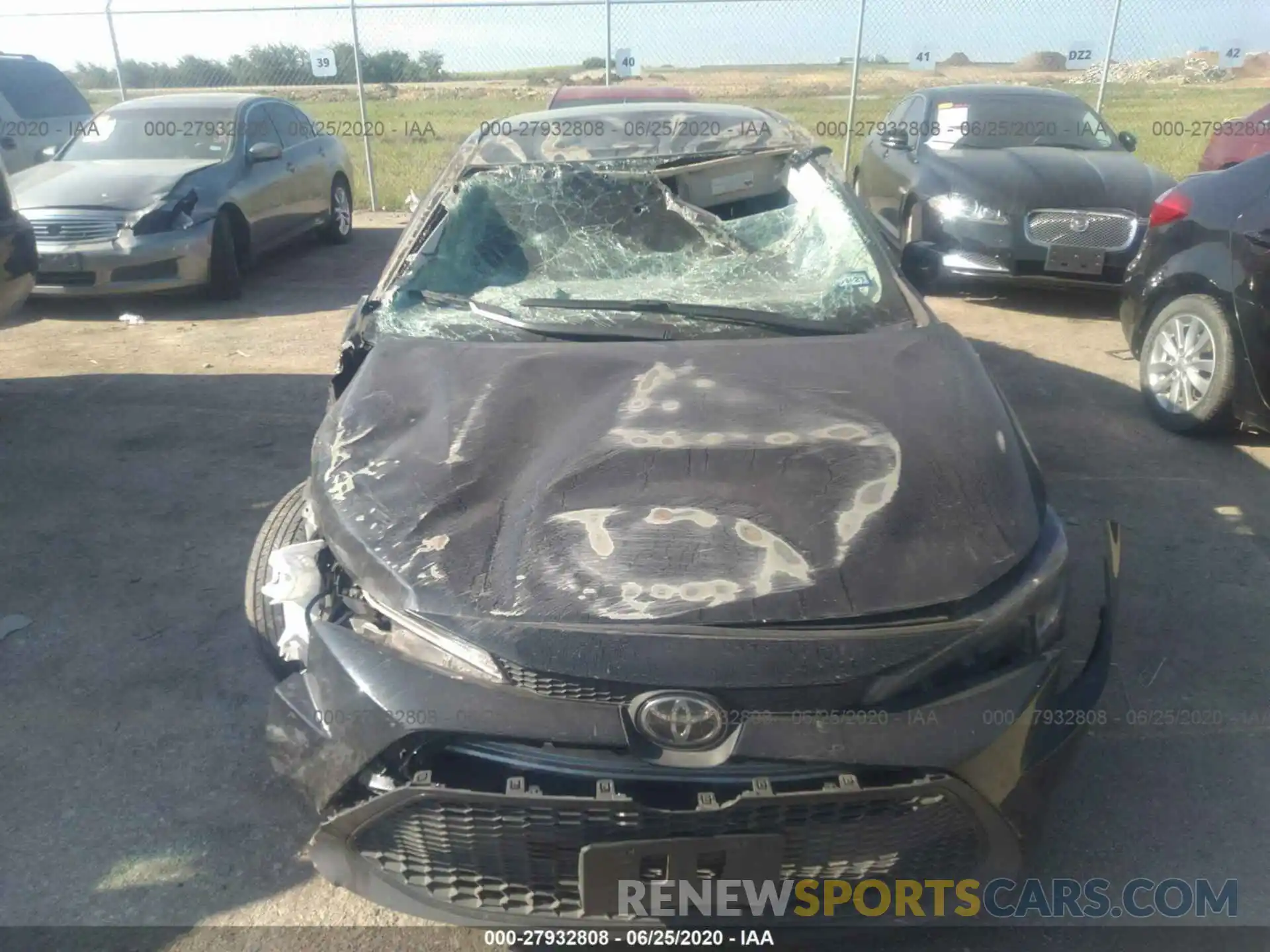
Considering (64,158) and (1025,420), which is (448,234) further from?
(64,158)

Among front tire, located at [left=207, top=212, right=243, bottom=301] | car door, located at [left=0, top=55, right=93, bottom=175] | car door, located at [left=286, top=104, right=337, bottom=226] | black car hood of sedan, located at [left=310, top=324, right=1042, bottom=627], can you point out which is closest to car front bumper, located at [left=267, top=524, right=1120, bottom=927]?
black car hood of sedan, located at [left=310, top=324, right=1042, bottom=627]

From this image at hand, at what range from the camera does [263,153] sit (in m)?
8.05

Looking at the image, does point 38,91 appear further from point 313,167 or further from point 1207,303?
point 1207,303

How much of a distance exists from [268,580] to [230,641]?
23.2 inches

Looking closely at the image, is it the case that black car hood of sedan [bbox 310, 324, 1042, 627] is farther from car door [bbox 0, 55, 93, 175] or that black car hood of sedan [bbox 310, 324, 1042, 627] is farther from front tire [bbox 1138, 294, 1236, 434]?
car door [bbox 0, 55, 93, 175]

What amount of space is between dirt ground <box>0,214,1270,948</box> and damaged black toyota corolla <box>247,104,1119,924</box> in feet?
1.37

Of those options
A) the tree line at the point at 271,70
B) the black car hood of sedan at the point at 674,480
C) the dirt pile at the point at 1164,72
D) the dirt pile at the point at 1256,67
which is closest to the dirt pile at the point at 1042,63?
the dirt pile at the point at 1164,72

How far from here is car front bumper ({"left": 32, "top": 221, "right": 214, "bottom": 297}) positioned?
7.15 metres

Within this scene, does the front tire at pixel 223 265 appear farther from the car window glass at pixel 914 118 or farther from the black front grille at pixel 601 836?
the black front grille at pixel 601 836

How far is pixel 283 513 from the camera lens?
3213 millimetres

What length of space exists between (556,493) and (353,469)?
53cm

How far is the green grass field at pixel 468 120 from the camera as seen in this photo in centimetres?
1316

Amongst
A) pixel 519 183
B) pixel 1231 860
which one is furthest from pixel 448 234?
pixel 1231 860

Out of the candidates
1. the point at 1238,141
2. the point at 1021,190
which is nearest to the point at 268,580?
the point at 1021,190
